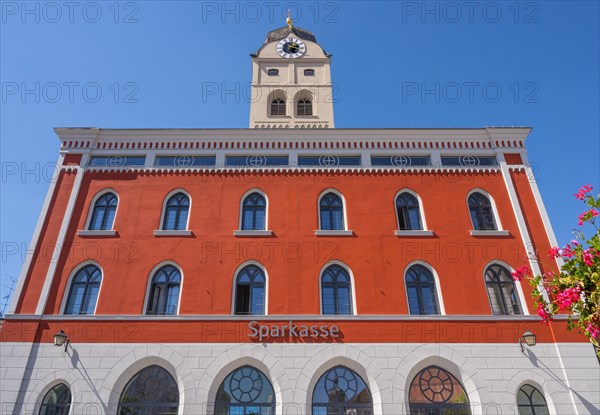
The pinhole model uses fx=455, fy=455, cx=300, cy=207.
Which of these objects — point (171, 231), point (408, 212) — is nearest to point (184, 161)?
point (171, 231)

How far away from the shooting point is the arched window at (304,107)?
26.8m

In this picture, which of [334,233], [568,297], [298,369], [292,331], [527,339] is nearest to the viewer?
[568,297]

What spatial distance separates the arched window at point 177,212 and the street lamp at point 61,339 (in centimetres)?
511

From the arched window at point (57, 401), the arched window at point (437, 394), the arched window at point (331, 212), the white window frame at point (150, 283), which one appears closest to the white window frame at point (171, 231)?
the white window frame at point (150, 283)

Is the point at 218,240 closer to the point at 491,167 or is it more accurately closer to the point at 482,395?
the point at 482,395

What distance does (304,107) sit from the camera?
27000mm

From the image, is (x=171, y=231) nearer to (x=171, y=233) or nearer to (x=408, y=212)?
(x=171, y=233)

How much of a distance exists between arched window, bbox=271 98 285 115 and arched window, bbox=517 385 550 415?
1866 cm

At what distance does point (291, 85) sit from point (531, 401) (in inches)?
794

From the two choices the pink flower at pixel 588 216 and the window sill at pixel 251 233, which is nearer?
the pink flower at pixel 588 216

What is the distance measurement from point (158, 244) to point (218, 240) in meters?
2.27

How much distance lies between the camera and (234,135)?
19.7m

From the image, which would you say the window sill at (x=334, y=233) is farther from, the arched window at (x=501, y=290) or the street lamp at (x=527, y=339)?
the street lamp at (x=527, y=339)

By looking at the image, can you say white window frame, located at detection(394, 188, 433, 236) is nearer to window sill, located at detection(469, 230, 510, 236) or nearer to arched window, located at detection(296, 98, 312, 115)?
window sill, located at detection(469, 230, 510, 236)
